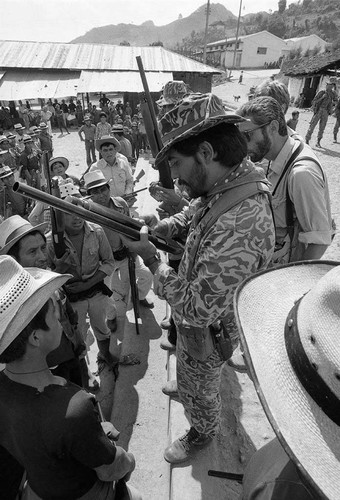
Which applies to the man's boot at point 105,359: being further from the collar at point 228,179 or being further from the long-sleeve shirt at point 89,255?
the collar at point 228,179

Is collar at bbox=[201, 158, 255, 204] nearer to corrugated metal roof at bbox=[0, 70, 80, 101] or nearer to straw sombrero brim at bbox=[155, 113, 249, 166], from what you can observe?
straw sombrero brim at bbox=[155, 113, 249, 166]

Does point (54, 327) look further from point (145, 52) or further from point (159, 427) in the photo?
point (145, 52)

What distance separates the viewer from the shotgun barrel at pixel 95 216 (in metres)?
1.73

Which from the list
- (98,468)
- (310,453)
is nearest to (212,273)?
(310,453)

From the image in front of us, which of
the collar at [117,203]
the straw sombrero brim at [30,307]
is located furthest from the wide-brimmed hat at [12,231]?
the straw sombrero brim at [30,307]

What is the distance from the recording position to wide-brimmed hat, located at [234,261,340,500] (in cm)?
76

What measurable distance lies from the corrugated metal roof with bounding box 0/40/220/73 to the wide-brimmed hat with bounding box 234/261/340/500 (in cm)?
1938

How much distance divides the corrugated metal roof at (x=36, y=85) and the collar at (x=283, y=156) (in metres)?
15.8

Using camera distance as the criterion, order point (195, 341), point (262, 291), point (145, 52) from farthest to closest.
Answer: point (145, 52) < point (195, 341) < point (262, 291)

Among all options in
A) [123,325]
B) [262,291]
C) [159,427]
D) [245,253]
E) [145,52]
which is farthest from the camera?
[145,52]

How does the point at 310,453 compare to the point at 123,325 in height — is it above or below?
above

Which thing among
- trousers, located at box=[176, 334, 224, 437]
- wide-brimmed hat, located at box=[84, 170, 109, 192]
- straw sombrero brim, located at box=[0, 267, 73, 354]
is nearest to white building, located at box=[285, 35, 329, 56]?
wide-brimmed hat, located at box=[84, 170, 109, 192]

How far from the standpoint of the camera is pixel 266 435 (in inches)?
102

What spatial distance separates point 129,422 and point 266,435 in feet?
3.95
